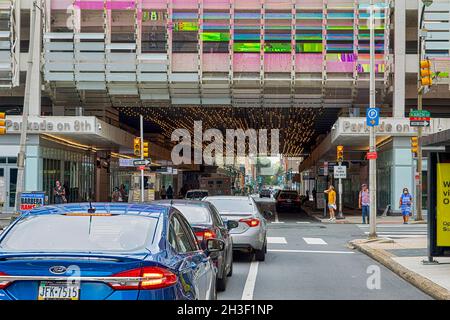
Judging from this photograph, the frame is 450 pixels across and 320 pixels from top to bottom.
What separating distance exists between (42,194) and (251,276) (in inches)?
575

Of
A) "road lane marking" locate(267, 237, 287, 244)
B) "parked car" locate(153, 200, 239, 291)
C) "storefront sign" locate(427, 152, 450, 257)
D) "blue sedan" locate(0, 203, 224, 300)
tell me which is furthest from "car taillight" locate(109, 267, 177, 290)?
"road lane marking" locate(267, 237, 287, 244)

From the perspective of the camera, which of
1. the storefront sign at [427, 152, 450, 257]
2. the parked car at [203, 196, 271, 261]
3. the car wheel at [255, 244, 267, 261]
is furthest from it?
the car wheel at [255, 244, 267, 261]

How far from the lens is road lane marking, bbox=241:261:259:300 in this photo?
10774mm

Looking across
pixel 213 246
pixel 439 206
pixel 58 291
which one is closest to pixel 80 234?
pixel 58 291

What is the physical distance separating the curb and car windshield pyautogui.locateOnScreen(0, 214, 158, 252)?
5527mm

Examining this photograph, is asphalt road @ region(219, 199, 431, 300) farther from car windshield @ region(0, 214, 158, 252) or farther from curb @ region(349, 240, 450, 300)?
car windshield @ region(0, 214, 158, 252)

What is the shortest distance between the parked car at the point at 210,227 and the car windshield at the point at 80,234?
173 inches

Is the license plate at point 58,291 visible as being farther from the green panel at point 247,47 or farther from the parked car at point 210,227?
the green panel at point 247,47

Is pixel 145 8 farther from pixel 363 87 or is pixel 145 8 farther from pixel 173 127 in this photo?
pixel 173 127

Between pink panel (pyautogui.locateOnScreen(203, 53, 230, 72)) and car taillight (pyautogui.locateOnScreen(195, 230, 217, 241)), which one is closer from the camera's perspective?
car taillight (pyautogui.locateOnScreen(195, 230, 217, 241))

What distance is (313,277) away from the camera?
13.1 metres

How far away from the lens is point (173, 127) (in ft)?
199

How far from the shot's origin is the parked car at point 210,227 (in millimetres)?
11080

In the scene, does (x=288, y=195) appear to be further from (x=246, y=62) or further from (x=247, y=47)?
(x=247, y=47)
